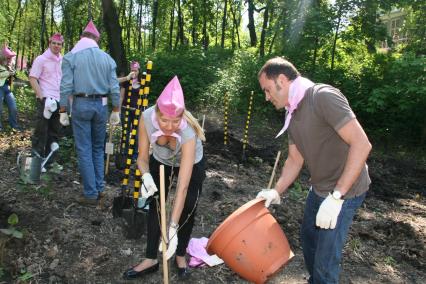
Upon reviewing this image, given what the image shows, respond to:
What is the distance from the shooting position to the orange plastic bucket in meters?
2.42

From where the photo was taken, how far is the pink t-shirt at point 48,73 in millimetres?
5180

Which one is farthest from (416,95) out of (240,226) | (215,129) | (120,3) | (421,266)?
(120,3)

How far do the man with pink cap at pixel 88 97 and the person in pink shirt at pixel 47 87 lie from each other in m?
0.84

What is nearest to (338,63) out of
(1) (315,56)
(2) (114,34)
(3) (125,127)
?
(1) (315,56)

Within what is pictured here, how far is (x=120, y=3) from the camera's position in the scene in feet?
92.8

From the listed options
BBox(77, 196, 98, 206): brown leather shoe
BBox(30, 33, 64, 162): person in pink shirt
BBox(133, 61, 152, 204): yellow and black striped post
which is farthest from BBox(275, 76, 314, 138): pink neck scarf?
BBox(30, 33, 64, 162): person in pink shirt

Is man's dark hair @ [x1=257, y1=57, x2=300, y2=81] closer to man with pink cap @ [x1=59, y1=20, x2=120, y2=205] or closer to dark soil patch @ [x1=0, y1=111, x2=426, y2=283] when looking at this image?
dark soil patch @ [x1=0, y1=111, x2=426, y2=283]

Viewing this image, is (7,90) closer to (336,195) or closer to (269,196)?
(269,196)

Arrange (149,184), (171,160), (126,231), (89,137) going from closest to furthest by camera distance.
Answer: (149,184) → (171,160) → (126,231) → (89,137)

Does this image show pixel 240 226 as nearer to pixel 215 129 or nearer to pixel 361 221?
pixel 361 221

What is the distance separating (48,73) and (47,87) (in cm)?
18

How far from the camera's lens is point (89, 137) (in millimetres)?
4309

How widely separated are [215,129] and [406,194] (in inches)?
204

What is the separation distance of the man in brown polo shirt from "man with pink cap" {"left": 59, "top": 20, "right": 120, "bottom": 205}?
242 centimetres
